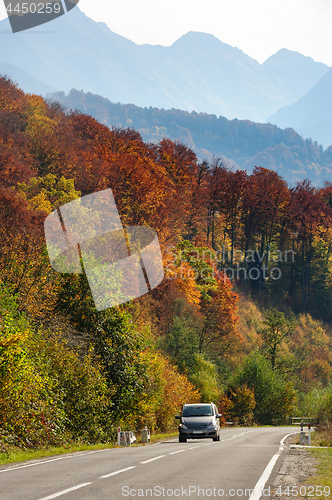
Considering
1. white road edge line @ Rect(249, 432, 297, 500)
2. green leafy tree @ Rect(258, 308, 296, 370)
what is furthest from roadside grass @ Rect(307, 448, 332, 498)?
green leafy tree @ Rect(258, 308, 296, 370)

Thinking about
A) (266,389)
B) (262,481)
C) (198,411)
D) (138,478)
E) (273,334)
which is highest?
(138,478)

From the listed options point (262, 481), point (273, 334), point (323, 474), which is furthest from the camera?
point (273, 334)

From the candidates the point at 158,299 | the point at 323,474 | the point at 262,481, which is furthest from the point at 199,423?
the point at 158,299

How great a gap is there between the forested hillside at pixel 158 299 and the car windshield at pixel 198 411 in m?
4.00

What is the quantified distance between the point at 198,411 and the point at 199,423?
57cm

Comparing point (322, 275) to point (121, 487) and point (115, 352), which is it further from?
point (121, 487)

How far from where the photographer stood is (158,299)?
53.4 metres

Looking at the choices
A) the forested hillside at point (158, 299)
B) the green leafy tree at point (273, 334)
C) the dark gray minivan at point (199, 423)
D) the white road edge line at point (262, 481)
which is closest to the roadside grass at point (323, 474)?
the white road edge line at point (262, 481)

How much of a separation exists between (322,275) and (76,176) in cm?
4815

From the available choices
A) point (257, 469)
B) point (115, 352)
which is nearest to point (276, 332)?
point (115, 352)

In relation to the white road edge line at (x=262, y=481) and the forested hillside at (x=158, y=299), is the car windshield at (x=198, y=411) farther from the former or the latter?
the white road edge line at (x=262, y=481)

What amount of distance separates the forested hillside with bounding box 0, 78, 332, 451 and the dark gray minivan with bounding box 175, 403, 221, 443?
13.4 ft

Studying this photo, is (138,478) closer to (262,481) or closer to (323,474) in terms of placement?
(262,481)

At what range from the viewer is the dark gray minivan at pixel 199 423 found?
2173 centimetres
